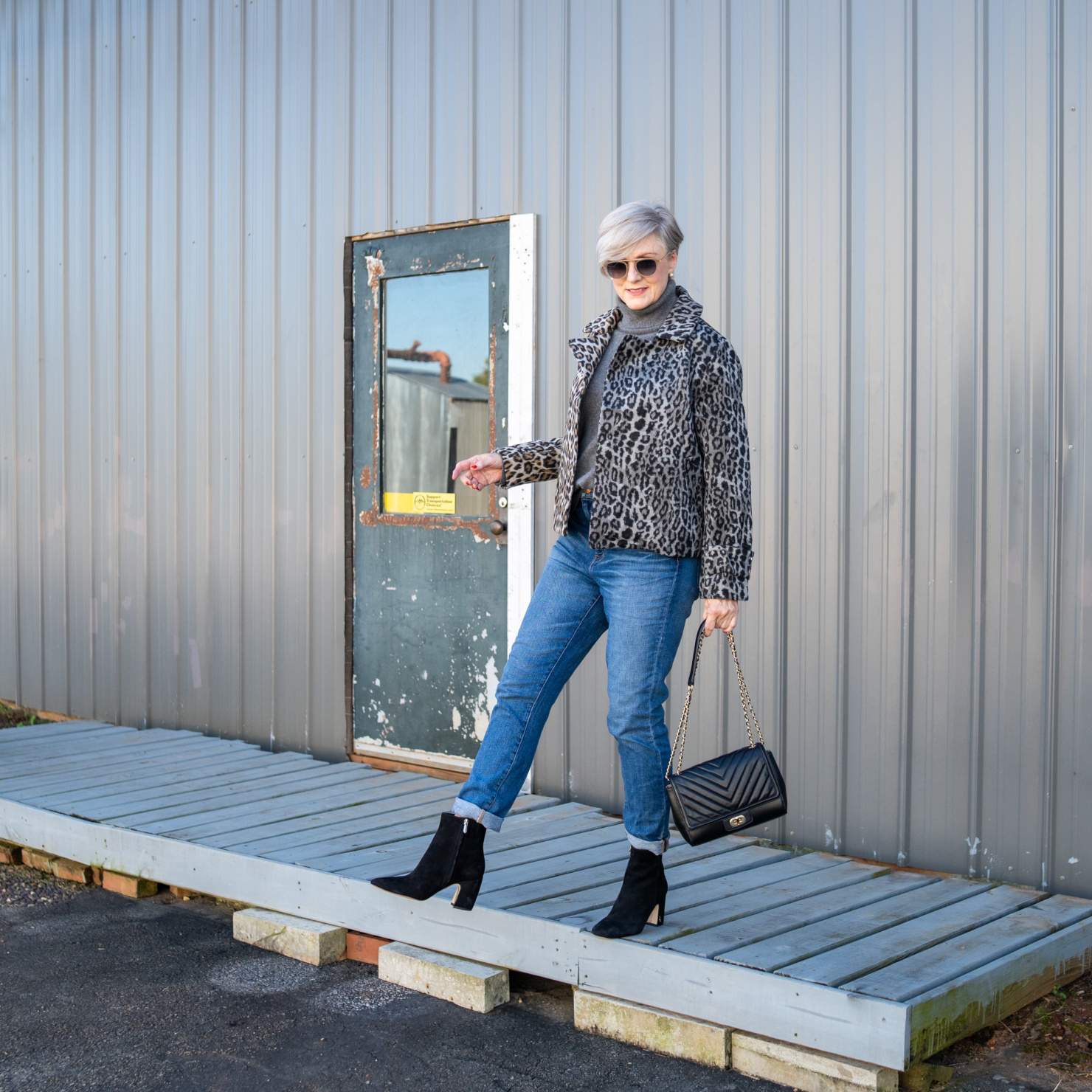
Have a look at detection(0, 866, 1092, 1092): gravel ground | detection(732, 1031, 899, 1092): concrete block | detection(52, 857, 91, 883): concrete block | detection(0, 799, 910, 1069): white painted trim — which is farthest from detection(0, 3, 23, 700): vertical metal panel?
detection(732, 1031, 899, 1092): concrete block

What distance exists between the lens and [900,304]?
3992 millimetres

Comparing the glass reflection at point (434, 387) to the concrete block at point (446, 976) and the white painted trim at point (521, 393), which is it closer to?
the white painted trim at point (521, 393)

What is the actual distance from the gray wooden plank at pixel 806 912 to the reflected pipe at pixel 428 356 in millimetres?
2536

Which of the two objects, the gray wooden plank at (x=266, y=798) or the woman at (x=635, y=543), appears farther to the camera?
the gray wooden plank at (x=266, y=798)

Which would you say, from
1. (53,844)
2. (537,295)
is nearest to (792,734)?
(537,295)

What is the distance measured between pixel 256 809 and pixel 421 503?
1.40 meters

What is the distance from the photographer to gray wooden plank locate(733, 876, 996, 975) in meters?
3.03

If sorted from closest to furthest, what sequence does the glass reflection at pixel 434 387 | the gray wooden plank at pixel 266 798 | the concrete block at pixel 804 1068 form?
the concrete block at pixel 804 1068
the gray wooden plank at pixel 266 798
the glass reflection at pixel 434 387

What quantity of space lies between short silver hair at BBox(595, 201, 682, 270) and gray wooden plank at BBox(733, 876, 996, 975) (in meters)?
1.67

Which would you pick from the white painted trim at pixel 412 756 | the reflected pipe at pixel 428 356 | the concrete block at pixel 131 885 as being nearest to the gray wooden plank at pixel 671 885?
the white painted trim at pixel 412 756

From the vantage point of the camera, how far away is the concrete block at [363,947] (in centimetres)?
364

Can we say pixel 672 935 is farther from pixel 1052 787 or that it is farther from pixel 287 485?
pixel 287 485

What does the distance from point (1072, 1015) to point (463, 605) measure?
2681mm

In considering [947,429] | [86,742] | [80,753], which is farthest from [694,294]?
[86,742]
